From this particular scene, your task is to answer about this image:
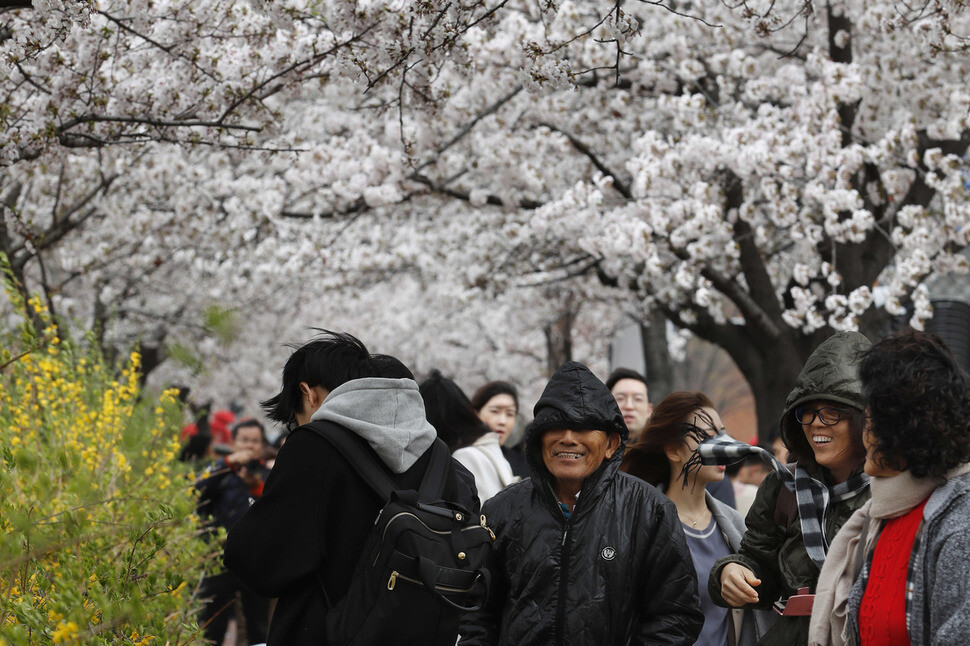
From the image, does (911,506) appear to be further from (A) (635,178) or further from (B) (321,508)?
(A) (635,178)

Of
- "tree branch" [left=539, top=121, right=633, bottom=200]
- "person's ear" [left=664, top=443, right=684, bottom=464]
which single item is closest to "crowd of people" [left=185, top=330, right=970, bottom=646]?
"person's ear" [left=664, top=443, right=684, bottom=464]

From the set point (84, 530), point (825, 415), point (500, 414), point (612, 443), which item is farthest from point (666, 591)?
point (500, 414)

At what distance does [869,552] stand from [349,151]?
321 inches

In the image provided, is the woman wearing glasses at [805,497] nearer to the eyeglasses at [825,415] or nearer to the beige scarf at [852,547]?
the eyeglasses at [825,415]

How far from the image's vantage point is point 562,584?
3.20 meters

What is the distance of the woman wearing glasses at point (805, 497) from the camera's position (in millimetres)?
3277

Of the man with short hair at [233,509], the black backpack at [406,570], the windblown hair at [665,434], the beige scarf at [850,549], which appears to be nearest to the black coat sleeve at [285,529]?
the black backpack at [406,570]

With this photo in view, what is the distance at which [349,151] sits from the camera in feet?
33.4

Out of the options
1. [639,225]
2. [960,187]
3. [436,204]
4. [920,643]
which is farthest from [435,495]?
[436,204]

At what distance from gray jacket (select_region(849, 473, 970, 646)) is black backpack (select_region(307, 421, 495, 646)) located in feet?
3.89

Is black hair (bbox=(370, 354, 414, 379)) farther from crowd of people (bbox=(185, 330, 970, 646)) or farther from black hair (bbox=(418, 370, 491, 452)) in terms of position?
black hair (bbox=(418, 370, 491, 452))

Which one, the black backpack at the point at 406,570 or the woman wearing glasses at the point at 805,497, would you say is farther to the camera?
the woman wearing glasses at the point at 805,497

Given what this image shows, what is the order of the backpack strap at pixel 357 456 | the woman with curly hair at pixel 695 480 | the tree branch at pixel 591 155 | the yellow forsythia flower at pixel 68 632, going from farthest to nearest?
the tree branch at pixel 591 155 → the woman with curly hair at pixel 695 480 → the backpack strap at pixel 357 456 → the yellow forsythia flower at pixel 68 632

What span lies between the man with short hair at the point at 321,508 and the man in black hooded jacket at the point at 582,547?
0.31 meters
